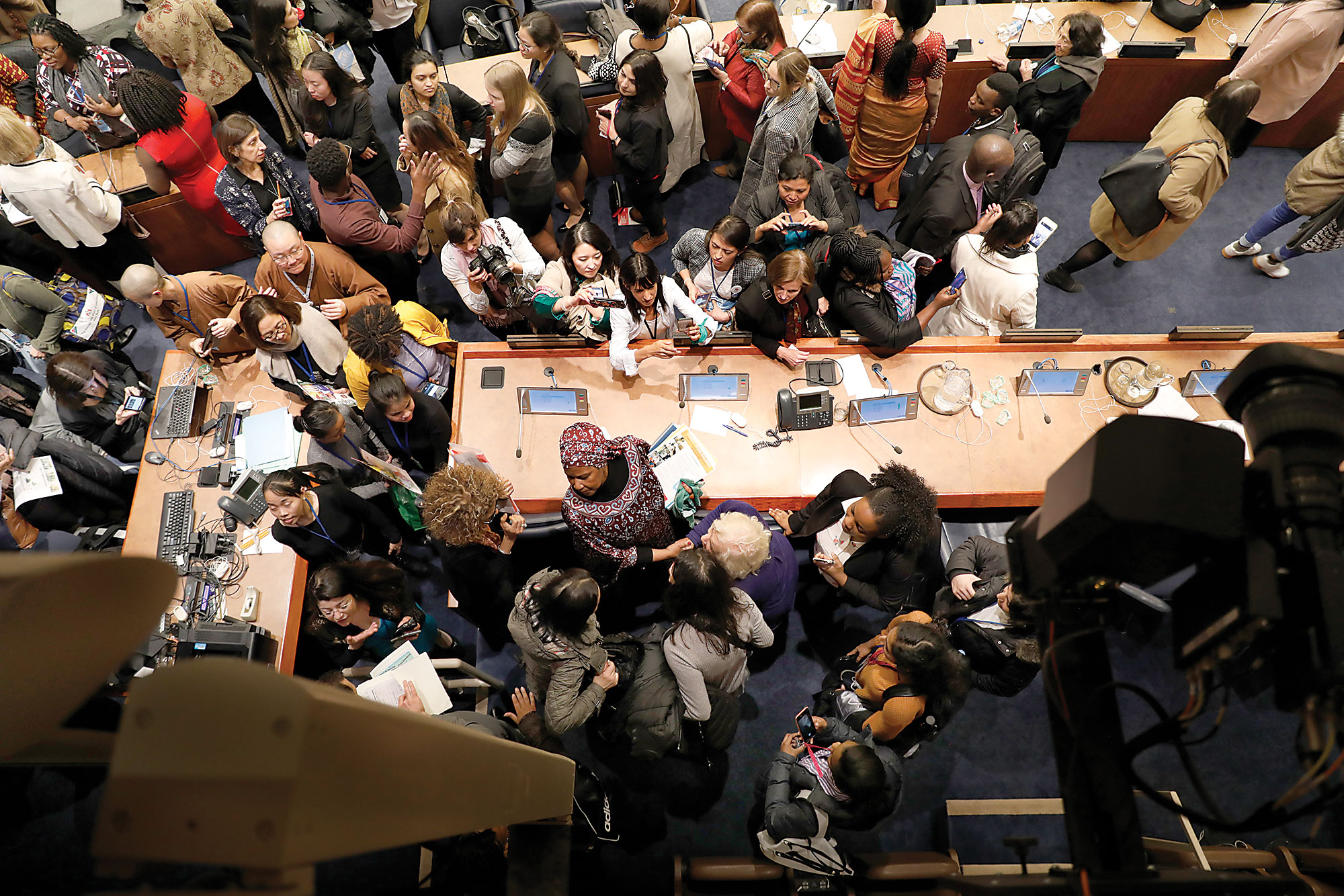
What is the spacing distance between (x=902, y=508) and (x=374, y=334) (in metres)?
2.75

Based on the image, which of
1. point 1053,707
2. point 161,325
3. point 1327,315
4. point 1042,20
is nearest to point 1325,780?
point 1053,707

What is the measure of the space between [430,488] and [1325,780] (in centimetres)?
305

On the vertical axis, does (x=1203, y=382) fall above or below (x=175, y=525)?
above

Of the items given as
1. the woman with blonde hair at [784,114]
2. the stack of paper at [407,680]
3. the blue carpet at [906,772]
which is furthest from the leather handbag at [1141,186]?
the stack of paper at [407,680]

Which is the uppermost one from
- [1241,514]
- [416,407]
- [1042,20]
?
[1042,20]

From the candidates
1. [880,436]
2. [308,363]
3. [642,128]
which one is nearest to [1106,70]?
[642,128]

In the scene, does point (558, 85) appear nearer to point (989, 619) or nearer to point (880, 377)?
point (880, 377)

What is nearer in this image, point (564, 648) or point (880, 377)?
point (564, 648)

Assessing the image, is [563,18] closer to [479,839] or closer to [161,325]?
[161,325]

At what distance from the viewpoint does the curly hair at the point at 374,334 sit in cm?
392

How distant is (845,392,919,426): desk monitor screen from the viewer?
4.13m

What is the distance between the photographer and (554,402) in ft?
13.8

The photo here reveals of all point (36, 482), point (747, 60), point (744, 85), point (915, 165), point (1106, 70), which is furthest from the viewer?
point (915, 165)

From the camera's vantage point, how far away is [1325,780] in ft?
3.20
